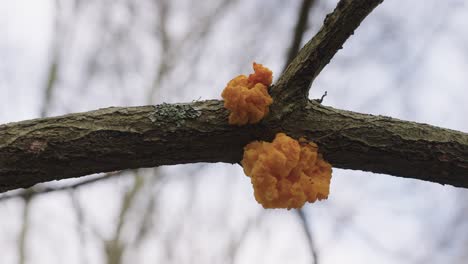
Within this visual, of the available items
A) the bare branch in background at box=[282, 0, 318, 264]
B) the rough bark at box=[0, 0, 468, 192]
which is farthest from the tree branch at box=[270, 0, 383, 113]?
the bare branch in background at box=[282, 0, 318, 264]

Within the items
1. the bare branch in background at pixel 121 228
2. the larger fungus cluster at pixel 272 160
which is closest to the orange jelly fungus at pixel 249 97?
the larger fungus cluster at pixel 272 160

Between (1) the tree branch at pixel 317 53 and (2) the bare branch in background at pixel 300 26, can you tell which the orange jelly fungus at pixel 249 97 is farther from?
(2) the bare branch in background at pixel 300 26

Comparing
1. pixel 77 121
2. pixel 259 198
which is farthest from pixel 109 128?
pixel 259 198

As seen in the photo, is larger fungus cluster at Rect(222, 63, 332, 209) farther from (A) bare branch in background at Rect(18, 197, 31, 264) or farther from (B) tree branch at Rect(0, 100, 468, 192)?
(A) bare branch in background at Rect(18, 197, 31, 264)

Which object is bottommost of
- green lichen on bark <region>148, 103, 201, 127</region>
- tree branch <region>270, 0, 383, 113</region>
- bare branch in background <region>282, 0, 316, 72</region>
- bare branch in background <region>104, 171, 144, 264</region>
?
green lichen on bark <region>148, 103, 201, 127</region>

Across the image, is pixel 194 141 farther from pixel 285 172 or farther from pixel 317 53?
pixel 317 53

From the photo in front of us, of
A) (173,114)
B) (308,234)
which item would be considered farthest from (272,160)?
(308,234)

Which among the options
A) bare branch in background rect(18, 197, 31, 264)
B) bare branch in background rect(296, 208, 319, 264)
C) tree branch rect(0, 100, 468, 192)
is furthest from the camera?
bare branch in background rect(18, 197, 31, 264)
